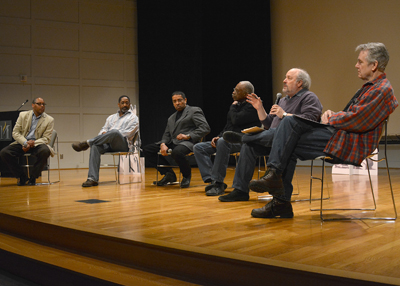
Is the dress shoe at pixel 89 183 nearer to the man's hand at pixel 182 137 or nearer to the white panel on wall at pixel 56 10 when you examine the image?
the man's hand at pixel 182 137

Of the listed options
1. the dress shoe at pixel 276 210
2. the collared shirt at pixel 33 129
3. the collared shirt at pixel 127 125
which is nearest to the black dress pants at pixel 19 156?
the collared shirt at pixel 33 129

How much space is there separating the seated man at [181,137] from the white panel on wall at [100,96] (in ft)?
15.9

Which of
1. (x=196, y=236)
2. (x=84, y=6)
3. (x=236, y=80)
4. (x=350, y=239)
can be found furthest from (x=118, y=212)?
(x=84, y=6)

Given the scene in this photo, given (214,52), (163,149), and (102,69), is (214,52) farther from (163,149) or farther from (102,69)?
(163,149)

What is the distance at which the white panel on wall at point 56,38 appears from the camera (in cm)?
884

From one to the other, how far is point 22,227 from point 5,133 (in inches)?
163

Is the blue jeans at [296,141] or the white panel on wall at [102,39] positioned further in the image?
the white panel on wall at [102,39]

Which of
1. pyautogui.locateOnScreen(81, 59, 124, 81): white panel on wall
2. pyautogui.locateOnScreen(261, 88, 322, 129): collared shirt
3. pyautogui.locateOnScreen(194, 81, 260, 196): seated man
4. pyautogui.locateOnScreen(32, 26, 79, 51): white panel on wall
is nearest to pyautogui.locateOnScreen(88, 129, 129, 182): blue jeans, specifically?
pyautogui.locateOnScreen(194, 81, 260, 196): seated man

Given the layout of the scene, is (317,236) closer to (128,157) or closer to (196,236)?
(196,236)

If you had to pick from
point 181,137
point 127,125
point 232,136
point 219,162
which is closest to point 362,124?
point 232,136

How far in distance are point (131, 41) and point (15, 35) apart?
2472 millimetres

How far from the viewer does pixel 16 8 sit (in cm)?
862

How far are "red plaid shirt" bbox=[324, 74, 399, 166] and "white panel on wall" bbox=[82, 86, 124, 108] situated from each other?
7.65m

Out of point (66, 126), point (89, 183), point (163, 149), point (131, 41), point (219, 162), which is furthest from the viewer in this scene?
point (131, 41)
